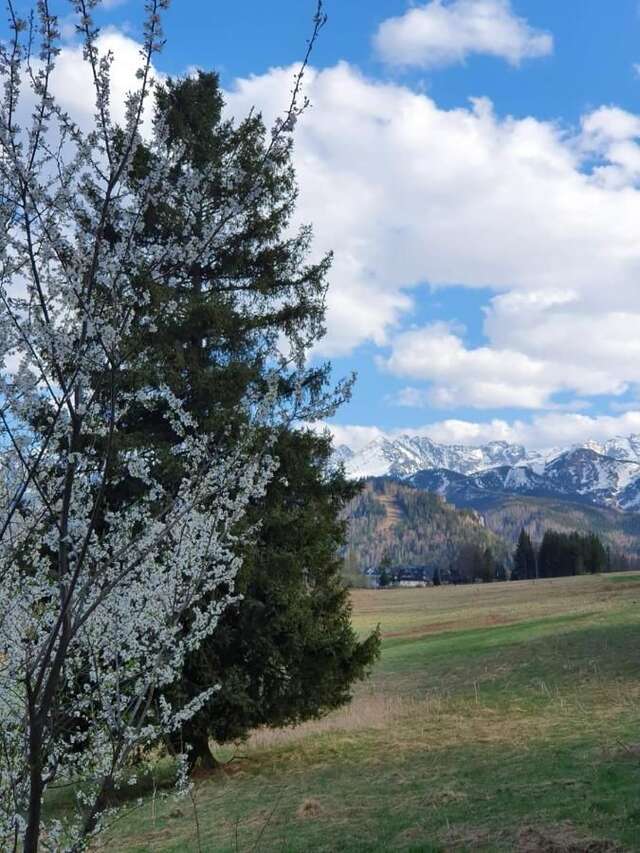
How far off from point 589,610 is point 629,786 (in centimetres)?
2768

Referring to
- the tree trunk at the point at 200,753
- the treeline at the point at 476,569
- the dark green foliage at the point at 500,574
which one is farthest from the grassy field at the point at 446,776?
the dark green foliage at the point at 500,574

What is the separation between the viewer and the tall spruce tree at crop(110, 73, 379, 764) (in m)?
10.9

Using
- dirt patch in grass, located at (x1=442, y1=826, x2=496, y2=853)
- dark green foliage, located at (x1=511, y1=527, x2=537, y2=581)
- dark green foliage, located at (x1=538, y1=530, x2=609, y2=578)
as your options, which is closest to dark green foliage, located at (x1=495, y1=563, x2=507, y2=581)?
dark green foliage, located at (x1=511, y1=527, x2=537, y2=581)

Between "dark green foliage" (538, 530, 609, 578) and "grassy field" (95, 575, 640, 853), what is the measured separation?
96.8m

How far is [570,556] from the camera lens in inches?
4461

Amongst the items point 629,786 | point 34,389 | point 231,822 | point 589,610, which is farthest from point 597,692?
point 589,610

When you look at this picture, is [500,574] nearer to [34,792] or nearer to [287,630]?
[287,630]

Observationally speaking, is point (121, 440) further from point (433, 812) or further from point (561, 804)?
point (561, 804)

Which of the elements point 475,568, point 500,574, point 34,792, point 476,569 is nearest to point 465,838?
point 34,792

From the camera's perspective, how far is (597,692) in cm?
1638

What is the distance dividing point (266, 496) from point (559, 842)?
6.53 meters

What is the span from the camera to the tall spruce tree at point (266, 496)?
10852 mm

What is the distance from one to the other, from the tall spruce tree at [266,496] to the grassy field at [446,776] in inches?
48.0

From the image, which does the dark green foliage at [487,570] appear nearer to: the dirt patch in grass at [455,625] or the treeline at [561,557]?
the treeline at [561,557]
